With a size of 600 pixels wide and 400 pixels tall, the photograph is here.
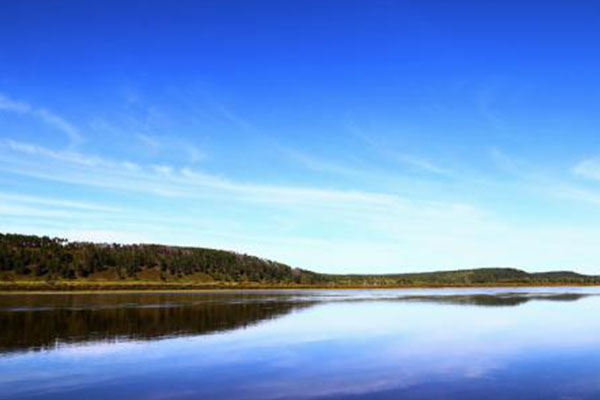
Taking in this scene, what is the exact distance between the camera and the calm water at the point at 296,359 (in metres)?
19.5

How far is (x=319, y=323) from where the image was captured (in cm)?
4588

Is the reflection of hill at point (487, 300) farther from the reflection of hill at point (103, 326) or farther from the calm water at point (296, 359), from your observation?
the reflection of hill at point (103, 326)

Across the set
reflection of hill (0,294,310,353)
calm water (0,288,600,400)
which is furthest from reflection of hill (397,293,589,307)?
reflection of hill (0,294,310,353)

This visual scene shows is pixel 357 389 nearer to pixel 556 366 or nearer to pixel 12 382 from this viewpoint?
pixel 556 366

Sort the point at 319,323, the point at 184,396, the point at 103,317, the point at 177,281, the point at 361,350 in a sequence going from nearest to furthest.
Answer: the point at 184,396 → the point at 361,350 → the point at 319,323 → the point at 103,317 → the point at 177,281

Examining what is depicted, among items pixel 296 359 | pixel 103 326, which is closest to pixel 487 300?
pixel 103 326

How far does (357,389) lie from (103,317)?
36.0 metres

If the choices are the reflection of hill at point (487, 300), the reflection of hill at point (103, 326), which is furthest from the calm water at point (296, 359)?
the reflection of hill at point (487, 300)

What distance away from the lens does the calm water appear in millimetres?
19531

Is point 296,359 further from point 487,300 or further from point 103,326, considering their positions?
point 487,300

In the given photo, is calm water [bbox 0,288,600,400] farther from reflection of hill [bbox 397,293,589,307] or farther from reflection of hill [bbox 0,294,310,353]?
reflection of hill [bbox 397,293,589,307]

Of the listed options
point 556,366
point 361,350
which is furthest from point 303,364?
point 556,366

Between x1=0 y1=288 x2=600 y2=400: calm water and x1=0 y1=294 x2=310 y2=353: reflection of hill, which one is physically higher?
x1=0 y1=294 x2=310 y2=353: reflection of hill

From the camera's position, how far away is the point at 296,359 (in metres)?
26.7
